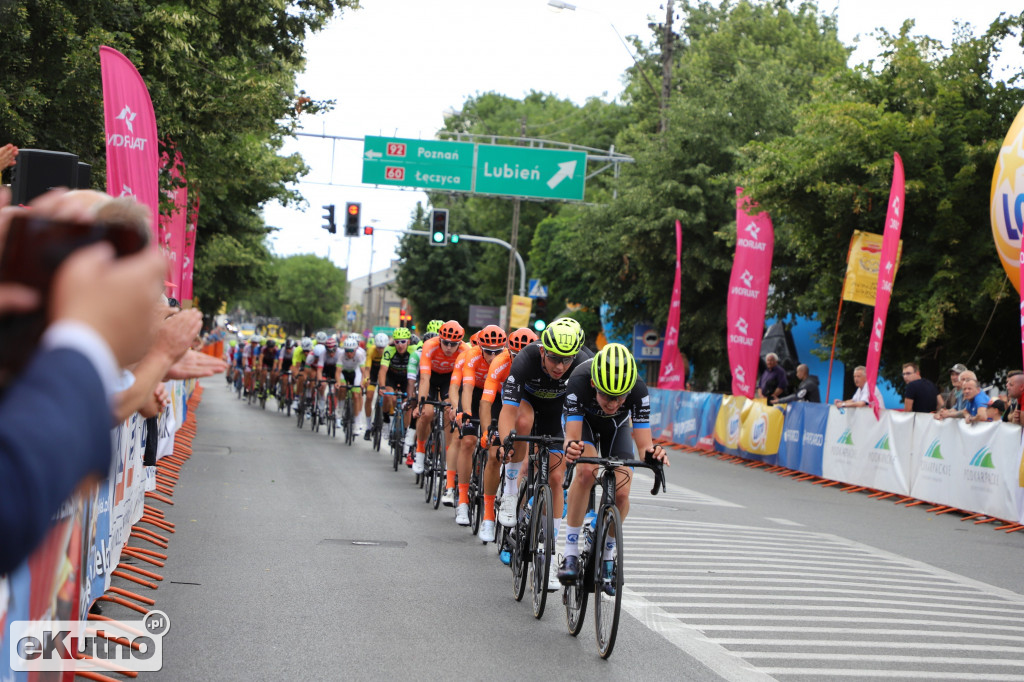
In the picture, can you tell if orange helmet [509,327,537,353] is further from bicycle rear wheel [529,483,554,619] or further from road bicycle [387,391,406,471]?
road bicycle [387,391,406,471]

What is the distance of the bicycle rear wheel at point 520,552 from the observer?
8.09 m

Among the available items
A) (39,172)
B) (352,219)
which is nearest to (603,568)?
(39,172)

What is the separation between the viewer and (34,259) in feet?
4.91

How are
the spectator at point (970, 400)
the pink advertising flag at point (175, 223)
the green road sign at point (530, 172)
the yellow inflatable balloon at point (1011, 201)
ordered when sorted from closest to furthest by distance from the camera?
the spectator at point (970, 400) < the yellow inflatable balloon at point (1011, 201) < the pink advertising flag at point (175, 223) < the green road sign at point (530, 172)

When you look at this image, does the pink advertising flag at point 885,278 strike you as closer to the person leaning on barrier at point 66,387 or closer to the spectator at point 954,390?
the spectator at point 954,390

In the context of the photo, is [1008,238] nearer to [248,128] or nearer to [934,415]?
[934,415]

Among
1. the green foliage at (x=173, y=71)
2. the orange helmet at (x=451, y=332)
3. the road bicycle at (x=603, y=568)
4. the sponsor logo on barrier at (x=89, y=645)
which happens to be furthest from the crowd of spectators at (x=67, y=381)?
the green foliage at (x=173, y=71)

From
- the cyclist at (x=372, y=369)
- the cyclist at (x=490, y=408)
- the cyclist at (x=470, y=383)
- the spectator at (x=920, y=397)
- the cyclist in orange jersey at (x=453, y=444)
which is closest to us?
the cyclist at (x=490, y=408)

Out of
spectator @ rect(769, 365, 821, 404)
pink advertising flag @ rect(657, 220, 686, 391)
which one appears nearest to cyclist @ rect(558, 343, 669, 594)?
spectator @ rect(769, 365, 821, 404)

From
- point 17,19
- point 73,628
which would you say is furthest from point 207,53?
point 73,628

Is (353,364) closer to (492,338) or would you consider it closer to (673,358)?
(673,358)

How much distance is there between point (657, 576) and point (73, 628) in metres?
5.38

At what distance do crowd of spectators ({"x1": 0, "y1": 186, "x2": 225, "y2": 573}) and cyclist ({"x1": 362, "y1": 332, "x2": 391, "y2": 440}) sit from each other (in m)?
16.5

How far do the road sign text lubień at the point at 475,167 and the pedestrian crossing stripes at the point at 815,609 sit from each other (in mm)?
23613
